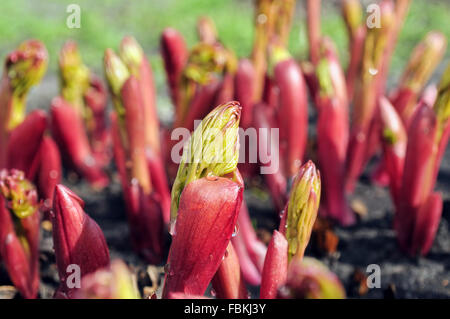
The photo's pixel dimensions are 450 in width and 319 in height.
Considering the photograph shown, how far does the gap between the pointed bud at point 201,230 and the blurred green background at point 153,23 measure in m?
2.62

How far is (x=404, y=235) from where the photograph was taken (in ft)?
5.16

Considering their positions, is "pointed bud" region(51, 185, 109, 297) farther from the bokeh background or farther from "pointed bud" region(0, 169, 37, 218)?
the bokeh background

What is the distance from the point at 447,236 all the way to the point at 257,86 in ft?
2.63

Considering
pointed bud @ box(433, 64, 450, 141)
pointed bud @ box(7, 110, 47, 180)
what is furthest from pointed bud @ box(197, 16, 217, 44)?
pointed bud @ box(433, 64, 450, 141)

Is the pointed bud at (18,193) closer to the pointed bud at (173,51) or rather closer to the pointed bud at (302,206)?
the pointed bud at (302,206)

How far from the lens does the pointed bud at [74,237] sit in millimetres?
1022

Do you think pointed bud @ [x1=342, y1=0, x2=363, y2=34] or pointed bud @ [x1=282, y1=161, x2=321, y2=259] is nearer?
pointed bud @ [x1=282, y1=161, x2=321, y2=259]

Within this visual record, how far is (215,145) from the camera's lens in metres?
0.94

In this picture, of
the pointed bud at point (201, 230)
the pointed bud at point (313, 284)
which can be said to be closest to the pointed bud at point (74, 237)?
the pointed bud at point (201, 230)

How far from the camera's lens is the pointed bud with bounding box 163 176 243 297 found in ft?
3.03

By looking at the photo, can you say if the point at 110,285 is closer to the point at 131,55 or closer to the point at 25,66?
the point at 25,66

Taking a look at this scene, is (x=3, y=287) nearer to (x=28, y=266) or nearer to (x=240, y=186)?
(x=28, y=266)

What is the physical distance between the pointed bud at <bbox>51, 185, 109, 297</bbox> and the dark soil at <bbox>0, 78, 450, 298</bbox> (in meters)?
0.41

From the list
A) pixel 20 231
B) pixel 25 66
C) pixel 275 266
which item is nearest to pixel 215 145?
pixel 275 266
